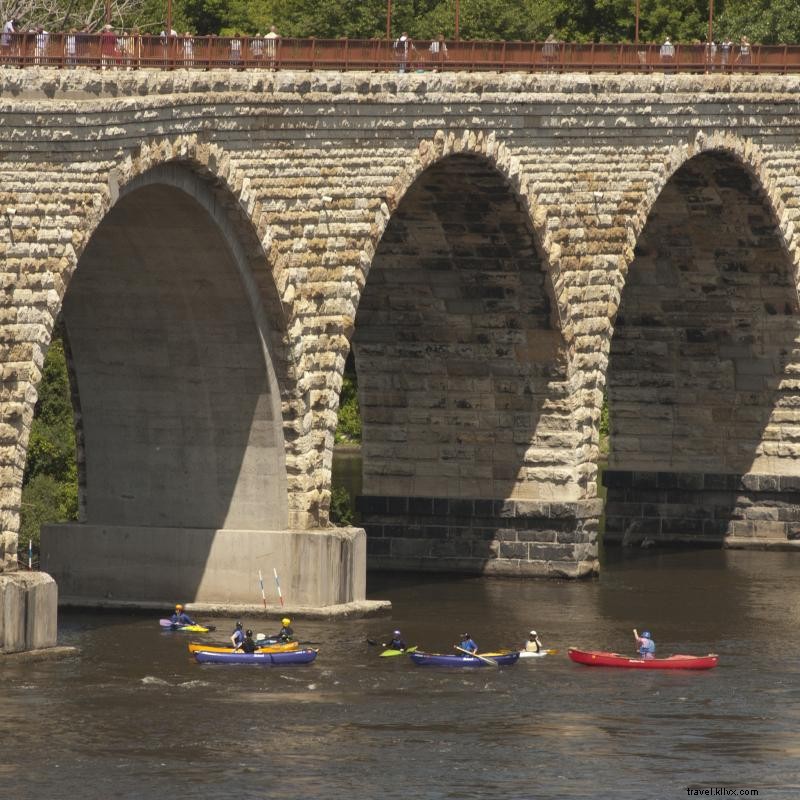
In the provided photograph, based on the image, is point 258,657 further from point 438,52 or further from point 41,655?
point 438,52

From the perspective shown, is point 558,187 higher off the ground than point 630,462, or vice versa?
point 558,187

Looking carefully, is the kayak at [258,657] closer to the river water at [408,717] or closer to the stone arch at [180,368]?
Answer: the river water at [408,717]

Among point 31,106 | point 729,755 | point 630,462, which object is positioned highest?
point 31,106

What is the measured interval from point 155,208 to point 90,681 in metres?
10.1

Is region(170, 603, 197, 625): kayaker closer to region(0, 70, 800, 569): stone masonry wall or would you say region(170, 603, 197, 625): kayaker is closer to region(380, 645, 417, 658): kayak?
region(0, 70, 800, 569): stone masonry wall

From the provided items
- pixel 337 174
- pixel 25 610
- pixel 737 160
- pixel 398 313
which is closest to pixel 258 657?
pixel 25 610

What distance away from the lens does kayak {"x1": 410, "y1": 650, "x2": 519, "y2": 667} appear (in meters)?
58.4

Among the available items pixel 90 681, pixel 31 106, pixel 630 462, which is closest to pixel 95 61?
pixel 31 106

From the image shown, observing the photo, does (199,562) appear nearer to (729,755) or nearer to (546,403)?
(546,403)

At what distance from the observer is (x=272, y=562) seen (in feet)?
206

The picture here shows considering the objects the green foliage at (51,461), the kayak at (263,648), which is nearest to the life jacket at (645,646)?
the kayak at (263,648)

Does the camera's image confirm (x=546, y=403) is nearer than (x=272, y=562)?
No

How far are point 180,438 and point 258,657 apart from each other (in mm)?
7600

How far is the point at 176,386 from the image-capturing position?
62.9 meters
